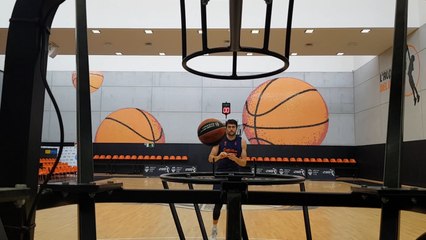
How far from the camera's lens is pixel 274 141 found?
11742 millimetres

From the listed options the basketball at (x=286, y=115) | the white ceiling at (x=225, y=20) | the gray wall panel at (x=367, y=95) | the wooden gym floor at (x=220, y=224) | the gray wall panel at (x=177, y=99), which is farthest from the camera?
the gray wall panel at (x=177, y=99)

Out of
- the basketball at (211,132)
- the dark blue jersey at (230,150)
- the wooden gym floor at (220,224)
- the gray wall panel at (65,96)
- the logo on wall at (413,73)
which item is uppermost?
the logo on wall at (413,73)

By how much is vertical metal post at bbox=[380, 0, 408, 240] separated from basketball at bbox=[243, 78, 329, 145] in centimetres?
1049

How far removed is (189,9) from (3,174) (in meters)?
7.37

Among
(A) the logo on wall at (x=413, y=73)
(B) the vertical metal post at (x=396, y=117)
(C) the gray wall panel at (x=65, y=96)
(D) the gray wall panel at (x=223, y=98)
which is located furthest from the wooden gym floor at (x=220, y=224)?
(C) the gray wall panel at (x=65, y=96)

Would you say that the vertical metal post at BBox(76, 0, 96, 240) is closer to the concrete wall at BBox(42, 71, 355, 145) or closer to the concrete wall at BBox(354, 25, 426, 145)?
the concrete wall at BBox(354, 25, 426, 145)

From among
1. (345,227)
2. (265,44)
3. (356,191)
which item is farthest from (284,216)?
(265,44)

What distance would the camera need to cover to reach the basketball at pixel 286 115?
1166 cm

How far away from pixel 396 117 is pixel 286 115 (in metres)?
10.6

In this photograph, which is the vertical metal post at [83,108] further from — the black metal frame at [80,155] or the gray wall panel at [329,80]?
the gray wall panel at [329,80]

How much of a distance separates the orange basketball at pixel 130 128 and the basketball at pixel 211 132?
9512mm

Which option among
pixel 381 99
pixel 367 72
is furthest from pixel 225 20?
pixel 367 72

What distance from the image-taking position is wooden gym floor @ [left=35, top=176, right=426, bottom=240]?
12.8 ft

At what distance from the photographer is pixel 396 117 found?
1.20m
